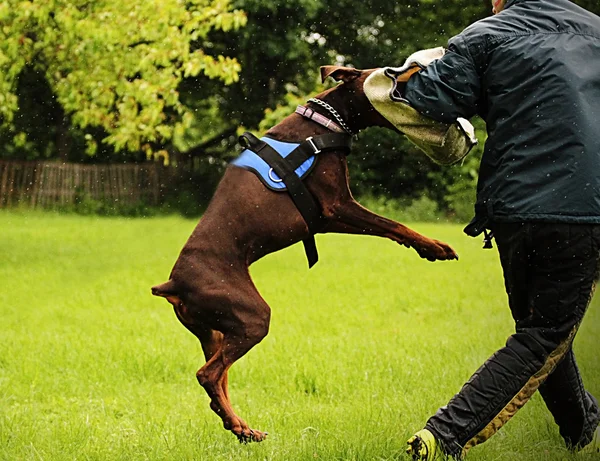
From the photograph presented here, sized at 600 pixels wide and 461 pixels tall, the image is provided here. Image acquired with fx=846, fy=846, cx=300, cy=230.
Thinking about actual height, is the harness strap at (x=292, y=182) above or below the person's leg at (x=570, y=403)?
above

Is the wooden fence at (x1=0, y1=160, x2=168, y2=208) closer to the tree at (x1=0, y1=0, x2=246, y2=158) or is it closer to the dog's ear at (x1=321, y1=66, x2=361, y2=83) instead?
the tree at (x1=0, y1=0, x2=246, y2=158)

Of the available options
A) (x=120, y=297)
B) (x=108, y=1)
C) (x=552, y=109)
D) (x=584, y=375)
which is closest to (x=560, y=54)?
(x=552, y=109)

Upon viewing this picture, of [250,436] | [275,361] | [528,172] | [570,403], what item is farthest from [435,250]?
[275,361]

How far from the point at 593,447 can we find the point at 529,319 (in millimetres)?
957

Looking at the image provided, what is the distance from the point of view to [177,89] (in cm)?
2367

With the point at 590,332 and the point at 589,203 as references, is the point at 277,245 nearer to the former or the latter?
the point at 589,203

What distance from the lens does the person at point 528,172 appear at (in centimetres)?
329

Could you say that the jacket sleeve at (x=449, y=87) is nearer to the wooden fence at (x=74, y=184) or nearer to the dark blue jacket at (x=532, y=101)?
the dark blue jacket at (x=532, y=101)

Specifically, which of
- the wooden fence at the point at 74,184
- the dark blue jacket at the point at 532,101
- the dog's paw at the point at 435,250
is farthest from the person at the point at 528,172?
the wooden fence at the point at 74,184

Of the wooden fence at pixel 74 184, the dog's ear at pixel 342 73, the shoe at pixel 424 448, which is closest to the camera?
the shoe at pixel 424 448

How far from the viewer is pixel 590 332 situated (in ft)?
24.5

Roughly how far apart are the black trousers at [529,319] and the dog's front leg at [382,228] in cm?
33

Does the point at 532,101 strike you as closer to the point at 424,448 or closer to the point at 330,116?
the point at 330,116

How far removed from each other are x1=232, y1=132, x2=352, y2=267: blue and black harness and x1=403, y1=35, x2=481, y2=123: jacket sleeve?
0.50 m
